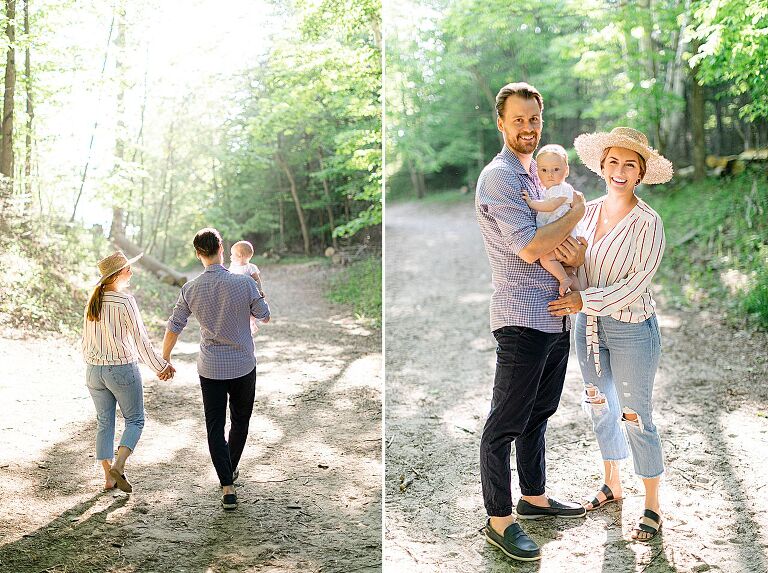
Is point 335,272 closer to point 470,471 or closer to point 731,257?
point 470,471

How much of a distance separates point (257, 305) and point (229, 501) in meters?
0.69

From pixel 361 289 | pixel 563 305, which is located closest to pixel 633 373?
pixel 563 305

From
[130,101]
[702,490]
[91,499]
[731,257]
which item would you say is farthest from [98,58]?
[731,257]

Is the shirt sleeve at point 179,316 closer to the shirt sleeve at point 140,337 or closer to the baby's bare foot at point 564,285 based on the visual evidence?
the shirt sleeve at point 140,337

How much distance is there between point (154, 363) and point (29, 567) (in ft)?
2.41

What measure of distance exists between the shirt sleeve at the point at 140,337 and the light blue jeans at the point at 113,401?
5 centimetres

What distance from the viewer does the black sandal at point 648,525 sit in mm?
2729

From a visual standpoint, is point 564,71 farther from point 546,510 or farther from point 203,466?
point 203,466

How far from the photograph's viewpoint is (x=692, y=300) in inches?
215

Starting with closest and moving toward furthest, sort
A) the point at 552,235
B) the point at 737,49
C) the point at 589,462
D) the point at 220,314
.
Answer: the point at 552,235, the point at 220,314, the point at 589,462, the point at 737,49

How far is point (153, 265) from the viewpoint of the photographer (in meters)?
2.62

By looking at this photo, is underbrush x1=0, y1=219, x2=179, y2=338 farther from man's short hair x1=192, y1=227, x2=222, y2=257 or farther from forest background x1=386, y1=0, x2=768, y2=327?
forest background x1=386, y1=0, x2=768, y2=327

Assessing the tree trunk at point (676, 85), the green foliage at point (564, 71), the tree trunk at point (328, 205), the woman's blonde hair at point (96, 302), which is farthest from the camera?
the tree trunk at point (676, 85)

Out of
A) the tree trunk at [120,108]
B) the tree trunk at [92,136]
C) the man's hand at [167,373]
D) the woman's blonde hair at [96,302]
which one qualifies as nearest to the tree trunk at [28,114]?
the tree trunk at [92,136]
